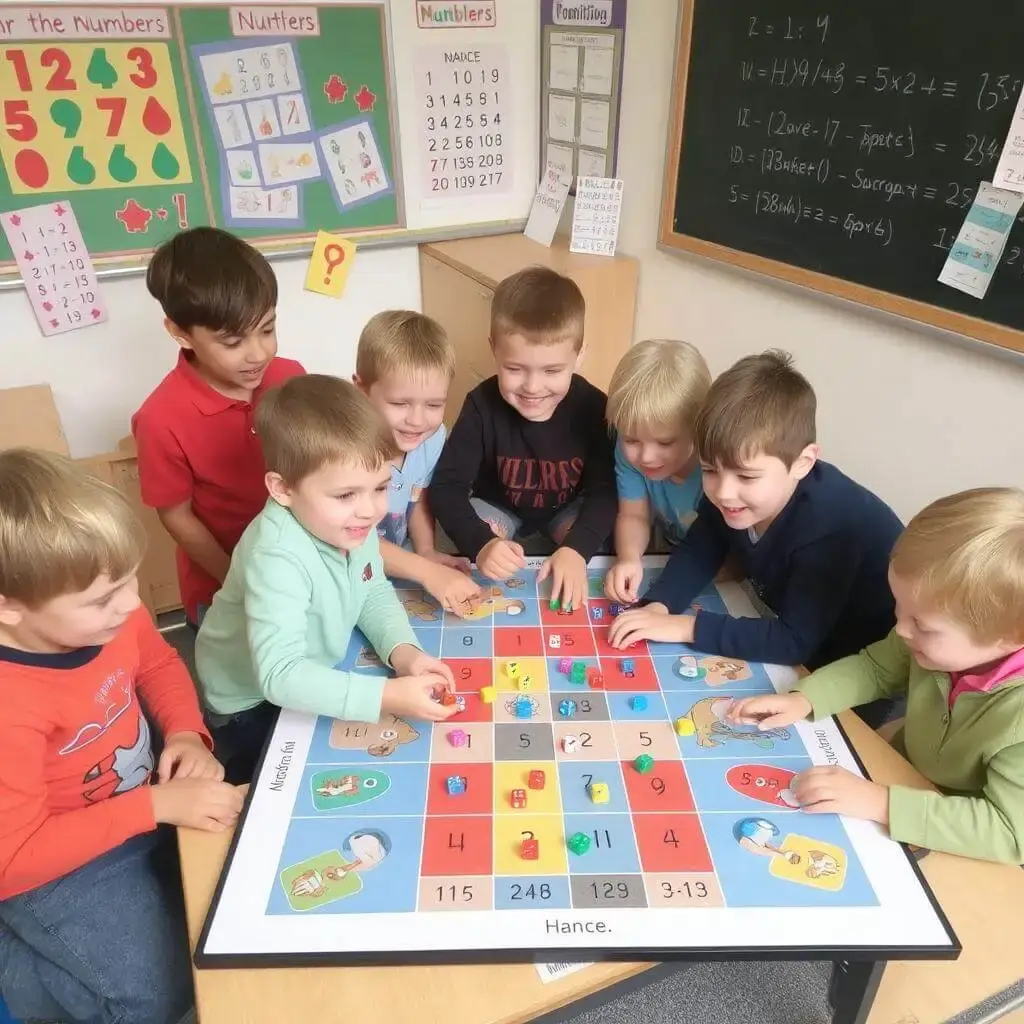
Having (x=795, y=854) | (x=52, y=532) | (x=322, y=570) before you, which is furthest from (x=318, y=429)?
(x=795, y=854)

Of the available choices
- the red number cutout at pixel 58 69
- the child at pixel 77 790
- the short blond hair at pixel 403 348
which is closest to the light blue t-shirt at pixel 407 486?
the short blond hair at pixel 403 348

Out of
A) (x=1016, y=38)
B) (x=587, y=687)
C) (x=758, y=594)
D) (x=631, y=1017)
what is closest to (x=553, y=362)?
(x=758, y=594)

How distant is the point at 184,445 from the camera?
1.68 metres

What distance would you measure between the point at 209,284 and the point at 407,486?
565 mm

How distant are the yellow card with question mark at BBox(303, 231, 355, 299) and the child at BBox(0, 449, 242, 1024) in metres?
1.80

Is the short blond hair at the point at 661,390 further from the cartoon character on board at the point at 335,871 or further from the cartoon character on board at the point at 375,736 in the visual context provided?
the cartoon character on board at the point at 335,871

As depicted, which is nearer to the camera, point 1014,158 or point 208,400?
point 1014,158

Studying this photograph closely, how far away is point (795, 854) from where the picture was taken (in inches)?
36.5

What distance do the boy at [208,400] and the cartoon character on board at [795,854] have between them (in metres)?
1.24

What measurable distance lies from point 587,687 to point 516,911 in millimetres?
385

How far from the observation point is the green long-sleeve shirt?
960 mm

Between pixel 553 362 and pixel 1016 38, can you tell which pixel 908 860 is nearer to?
pixel 553 362

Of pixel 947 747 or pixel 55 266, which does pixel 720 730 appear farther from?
pixel 55 266

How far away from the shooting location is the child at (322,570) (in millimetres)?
1098
